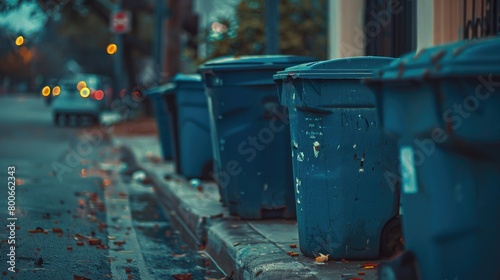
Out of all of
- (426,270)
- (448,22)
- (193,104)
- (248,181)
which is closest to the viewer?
(426,270)

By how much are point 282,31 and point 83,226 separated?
1086 centimetres

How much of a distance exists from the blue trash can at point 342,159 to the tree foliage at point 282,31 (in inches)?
477

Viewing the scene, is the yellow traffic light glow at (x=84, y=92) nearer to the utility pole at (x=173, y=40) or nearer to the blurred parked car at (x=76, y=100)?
the blurred parked car at (x=76, y=100)

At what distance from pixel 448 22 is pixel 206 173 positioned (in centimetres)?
384

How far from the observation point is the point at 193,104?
1165 centimetres

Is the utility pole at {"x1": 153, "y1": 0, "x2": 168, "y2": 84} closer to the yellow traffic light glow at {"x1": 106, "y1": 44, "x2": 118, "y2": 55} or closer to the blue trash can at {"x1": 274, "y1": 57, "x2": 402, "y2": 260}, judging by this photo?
the yellow traffic light glow at {"x1": 106, "y1": 44, "x2": 118, "y2": 55}

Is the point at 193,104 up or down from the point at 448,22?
down

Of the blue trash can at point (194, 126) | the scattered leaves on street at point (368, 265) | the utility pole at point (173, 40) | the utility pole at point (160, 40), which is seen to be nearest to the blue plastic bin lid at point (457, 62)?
the scattered leaves on street at point (368, 265)

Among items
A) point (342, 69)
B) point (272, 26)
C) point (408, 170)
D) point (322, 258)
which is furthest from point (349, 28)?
point (408, 170)

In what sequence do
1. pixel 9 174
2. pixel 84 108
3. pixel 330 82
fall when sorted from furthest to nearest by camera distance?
pixel 84 108, pixel 9 174, pixel 330 82

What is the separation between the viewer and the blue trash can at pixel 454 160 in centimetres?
413

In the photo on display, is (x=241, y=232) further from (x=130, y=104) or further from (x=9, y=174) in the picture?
(x=130, y=104)

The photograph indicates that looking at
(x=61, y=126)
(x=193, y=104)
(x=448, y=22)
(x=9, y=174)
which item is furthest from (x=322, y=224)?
(x=61, y=126)

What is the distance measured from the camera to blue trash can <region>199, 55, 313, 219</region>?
26.5ft
